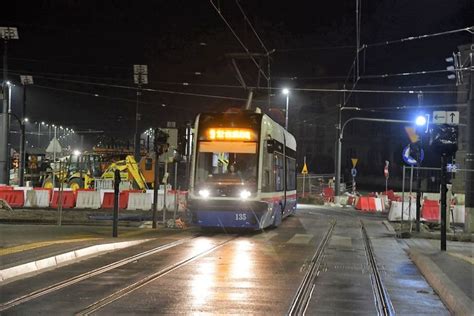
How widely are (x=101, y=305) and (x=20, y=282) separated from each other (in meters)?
2.30

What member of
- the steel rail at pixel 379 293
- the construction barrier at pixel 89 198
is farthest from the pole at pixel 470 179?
the construction barrier at pixel 89 198

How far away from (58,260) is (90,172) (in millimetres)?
34770

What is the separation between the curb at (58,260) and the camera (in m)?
9.81

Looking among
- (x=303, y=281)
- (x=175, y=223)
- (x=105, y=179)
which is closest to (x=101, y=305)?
(x=303, y=281)

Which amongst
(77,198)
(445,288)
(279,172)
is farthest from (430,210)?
(445,288)

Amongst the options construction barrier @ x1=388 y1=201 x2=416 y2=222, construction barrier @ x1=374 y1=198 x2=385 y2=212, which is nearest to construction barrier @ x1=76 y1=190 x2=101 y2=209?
construction barrier @ x1=388 y1=201 x2=416 y2=222

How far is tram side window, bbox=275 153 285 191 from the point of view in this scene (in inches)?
805

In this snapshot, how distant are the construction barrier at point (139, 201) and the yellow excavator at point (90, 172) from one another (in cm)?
371

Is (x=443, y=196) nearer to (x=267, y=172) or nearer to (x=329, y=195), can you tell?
(x=267, y=172)

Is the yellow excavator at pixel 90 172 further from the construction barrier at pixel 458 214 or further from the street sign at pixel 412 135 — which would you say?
the construction barrier at pixel 458 214

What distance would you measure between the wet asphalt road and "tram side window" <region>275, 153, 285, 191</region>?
183 inches

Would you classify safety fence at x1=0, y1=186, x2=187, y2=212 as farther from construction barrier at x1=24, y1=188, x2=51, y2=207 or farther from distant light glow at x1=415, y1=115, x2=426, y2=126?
distant light glow at x1=415, y1=115, x2=426, y2=126

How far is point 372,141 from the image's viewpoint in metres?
96.4

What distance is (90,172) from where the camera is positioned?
149ft
